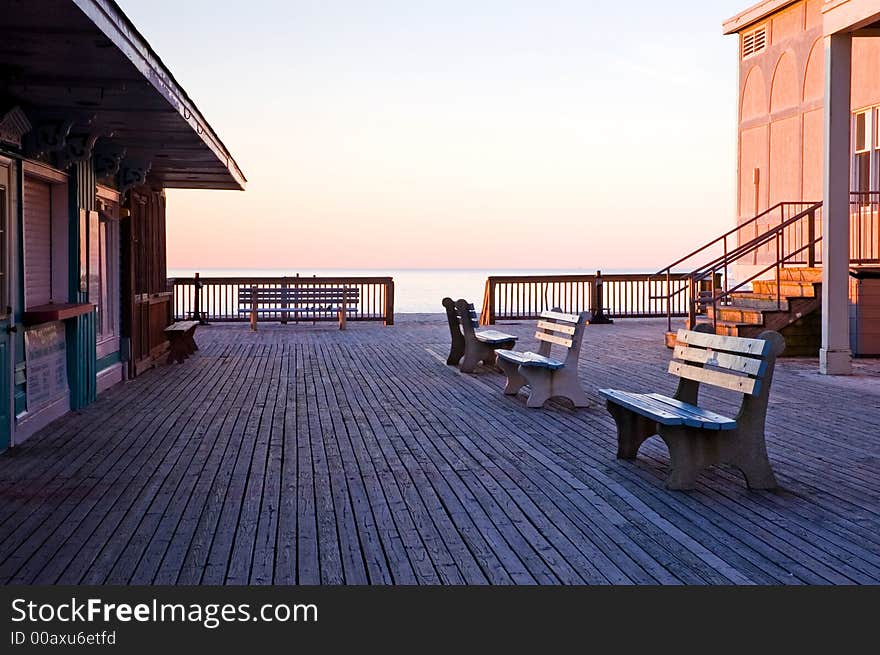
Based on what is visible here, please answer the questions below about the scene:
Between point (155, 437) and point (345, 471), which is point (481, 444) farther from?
point (155, 437)

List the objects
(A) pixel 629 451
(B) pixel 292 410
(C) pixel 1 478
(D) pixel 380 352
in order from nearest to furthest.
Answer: (C) pixel 1 478, (A) pixel 629 451, (B) pixel 292 410, (D) pixel 380 352

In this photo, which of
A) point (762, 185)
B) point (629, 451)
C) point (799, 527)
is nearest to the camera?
point (799, 527)

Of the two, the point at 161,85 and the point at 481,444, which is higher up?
the point at 161,85

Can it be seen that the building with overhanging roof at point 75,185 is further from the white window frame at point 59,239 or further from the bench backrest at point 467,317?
A: the bench backrest at point 467,317

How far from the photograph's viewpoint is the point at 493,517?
5090 mm

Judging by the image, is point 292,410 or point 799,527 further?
point 292,410

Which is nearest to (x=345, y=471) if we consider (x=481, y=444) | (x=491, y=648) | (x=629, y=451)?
(x=481, y=444)

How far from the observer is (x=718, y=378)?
5953 mm

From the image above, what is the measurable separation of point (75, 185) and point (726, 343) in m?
5.96

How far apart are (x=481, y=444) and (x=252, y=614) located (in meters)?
3.68

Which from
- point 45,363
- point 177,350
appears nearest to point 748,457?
point 45,363

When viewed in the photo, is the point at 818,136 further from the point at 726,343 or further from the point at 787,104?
the point at 726,343

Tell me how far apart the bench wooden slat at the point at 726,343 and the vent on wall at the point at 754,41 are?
522 inches

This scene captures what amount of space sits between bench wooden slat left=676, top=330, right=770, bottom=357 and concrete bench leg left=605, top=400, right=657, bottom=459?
57cm
